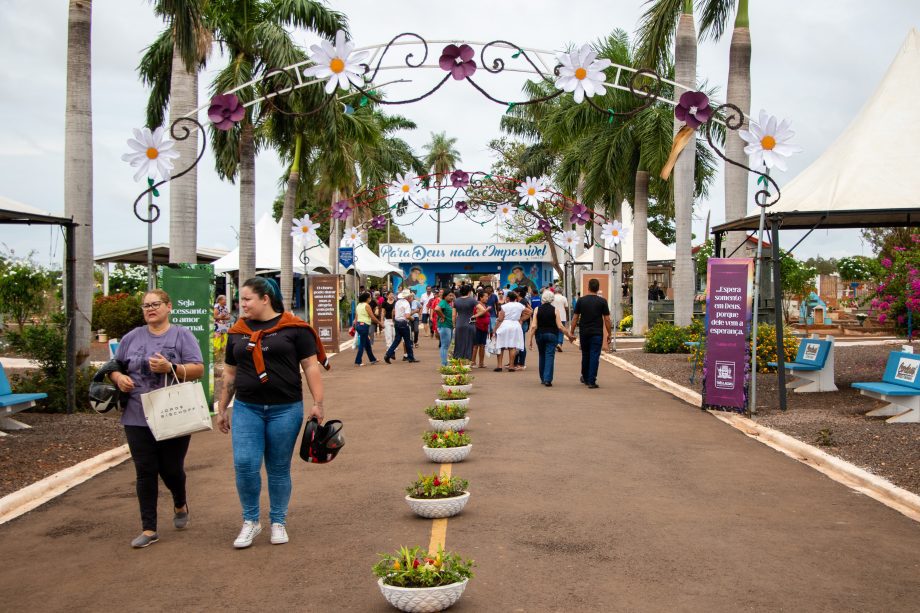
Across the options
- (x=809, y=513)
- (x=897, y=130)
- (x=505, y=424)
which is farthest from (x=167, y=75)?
(x=809, y=513)

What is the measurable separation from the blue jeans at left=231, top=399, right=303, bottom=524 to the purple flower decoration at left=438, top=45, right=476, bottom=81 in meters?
8.09

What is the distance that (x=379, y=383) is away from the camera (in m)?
18.1

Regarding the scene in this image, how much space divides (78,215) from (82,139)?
1129mm

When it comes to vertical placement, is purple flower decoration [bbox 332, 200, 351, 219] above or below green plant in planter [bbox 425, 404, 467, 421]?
above

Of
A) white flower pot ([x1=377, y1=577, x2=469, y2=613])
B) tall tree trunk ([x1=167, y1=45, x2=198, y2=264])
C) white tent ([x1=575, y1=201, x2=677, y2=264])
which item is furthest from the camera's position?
white tent ([x1=575, y1=201, x2=677, y2=264])

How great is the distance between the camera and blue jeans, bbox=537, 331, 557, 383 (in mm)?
17125

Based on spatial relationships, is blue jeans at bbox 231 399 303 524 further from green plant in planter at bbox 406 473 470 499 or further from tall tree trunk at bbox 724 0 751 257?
tall tree trunk at bbox 724 0 751 257

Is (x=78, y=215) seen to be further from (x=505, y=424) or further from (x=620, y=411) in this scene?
(x=620, y=411)

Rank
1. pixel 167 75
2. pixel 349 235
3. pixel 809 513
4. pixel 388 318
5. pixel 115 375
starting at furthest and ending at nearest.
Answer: pixel 349 235
pixel 388 318
pixel 167 75
pixel 809 513
pixel 115 375

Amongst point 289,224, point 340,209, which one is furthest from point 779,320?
point 289,224

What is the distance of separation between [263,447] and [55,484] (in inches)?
132

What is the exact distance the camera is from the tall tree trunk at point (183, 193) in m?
16.3

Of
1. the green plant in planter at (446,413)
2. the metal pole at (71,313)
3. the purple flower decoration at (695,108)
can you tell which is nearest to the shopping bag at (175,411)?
the green plant in planter at (446,413)

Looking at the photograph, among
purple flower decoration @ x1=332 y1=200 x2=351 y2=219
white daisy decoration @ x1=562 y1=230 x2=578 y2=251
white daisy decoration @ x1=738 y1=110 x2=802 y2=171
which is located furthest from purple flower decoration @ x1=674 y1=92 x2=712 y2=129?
white daisy decoration @ x1=562 y1=230 x2=578 y2=251
